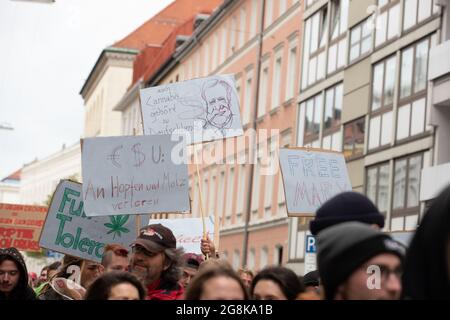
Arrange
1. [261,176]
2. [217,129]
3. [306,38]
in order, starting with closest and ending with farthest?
[217,129]
[306,38]
[261,176]

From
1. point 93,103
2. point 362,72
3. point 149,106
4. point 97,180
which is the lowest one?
point 97,180

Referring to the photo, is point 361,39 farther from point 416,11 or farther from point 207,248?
point 207,248

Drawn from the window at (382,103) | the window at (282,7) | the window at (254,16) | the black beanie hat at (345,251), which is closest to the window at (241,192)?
the window at (254,16)

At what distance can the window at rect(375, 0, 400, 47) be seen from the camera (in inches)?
1287

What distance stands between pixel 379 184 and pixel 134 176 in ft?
72.3

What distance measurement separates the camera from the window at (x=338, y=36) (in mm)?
37156

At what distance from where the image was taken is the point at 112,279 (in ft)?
18.7

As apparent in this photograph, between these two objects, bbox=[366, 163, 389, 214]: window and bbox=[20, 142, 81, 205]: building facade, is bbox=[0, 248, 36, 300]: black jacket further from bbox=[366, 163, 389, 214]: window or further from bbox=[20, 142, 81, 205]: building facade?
bbox=[20, 142, 81, 205]: building facade

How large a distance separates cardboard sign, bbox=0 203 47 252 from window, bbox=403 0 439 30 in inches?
523

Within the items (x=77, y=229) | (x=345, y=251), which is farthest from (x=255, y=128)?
(x=345, y=251)

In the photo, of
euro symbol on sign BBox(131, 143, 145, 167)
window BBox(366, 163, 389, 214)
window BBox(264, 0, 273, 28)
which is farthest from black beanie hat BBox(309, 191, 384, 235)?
window BBox(264, 0, 273, 28)

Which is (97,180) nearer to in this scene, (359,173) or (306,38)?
(359,173)
